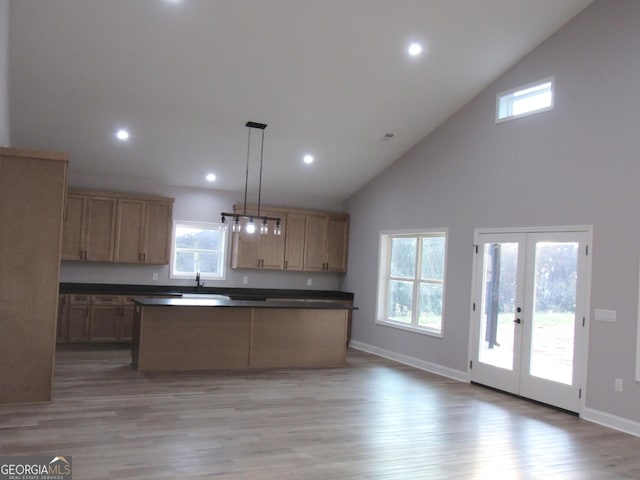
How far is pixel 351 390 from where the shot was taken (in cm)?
612

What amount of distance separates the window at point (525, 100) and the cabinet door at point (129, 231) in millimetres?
5537

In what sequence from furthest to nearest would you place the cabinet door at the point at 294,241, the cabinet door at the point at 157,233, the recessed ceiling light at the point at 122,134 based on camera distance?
the cabinet door at the point at 294,241
the cabinet door at the point at 157,233
the recessed ceiling light at the point at 122,134

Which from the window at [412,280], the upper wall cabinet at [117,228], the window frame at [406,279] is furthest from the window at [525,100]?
the upper wall cabinet at [117,228]

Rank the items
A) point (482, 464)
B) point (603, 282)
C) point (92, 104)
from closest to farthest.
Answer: point (482, 464)
point (603, 282)
point (92, 104)

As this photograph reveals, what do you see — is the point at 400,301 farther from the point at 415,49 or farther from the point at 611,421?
the point at 415,49

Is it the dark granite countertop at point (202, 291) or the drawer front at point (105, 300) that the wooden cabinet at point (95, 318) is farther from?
the dark granite countertop at point (202, 291)

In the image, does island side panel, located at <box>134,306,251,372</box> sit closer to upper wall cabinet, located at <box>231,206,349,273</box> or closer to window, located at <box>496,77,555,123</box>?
upper wall cabinet, located at <box>231,206,349,273</box>

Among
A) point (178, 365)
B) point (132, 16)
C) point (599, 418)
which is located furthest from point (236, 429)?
point (132, 16)

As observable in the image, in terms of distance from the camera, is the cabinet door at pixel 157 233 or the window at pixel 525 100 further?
the cabinet door at pixel 157 233

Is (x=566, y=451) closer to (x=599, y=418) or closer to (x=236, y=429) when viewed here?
(x=599, y=418)

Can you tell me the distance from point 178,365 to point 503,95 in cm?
530

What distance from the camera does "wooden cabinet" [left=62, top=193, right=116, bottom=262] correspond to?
26.4 ft

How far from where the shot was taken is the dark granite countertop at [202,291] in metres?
8.08

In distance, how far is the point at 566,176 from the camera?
232 inches
